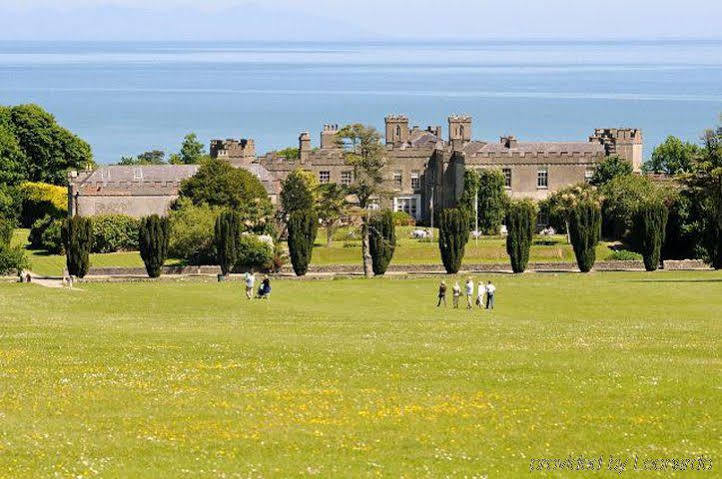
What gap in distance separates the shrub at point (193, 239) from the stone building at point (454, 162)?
70.4ft

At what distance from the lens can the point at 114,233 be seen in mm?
83500

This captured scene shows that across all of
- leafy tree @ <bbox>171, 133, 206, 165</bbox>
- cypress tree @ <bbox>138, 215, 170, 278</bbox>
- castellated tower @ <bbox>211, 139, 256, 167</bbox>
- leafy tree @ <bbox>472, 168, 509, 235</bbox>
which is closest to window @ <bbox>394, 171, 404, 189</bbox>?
castellated tower @ <bbox>211, 139, 256, 167</bbox>

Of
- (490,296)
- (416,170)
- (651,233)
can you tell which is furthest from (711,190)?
(416,170)

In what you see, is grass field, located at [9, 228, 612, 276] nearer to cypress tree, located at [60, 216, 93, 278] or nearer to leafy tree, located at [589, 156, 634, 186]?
cypress tree, located at [60, 216, 93, 278]

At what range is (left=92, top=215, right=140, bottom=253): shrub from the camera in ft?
272

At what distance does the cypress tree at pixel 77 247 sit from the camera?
6869 centimetres

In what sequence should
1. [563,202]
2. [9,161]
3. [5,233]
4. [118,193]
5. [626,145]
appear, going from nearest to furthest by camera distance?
[5,233], [9,161], [563,202], [118,193], [626,145]

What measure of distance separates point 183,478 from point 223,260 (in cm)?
5282

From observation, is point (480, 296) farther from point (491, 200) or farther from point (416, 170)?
point (416, 170)

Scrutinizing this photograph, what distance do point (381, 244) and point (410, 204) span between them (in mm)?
38388

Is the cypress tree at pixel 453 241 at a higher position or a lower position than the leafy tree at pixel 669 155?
lower

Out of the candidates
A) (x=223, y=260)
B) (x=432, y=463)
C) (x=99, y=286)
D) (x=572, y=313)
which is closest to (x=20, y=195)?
(x=223, y=260)

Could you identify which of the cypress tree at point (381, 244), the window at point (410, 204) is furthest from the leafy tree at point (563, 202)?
the cypress tree at point (381, 244)

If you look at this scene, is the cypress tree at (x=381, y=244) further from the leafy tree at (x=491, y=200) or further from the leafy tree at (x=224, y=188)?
the leafy tree at (x=491, y=200)
